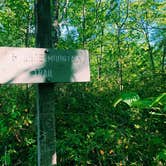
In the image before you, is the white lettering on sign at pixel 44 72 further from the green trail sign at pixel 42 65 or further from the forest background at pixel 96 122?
the forest background at pixel 96 122

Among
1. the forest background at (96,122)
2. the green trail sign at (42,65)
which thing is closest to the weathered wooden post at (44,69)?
the green trail sign at (42,65)

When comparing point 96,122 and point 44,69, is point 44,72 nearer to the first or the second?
point 44,69

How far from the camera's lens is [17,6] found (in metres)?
10.7

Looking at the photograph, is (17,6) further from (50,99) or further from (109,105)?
(50,99)

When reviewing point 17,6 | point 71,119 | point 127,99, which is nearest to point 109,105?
point 71,119

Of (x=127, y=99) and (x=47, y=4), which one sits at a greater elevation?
(x=47, y=4)

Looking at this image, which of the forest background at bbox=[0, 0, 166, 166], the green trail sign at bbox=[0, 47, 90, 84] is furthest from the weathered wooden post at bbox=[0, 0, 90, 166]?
the forest background at bbox=[0, 0, 166, 166]

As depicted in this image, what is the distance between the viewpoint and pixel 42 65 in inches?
117

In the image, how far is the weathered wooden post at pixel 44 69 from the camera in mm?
2799

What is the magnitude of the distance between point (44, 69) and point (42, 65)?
0.15ft

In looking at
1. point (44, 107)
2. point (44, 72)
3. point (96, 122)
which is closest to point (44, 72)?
point (44, 72)

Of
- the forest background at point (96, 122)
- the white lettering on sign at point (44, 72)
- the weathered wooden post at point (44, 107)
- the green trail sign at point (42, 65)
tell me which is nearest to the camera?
the green trail sign at point (42, 65)

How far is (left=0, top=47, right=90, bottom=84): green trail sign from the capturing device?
277 centimetres

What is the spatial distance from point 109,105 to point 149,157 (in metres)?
1.63
